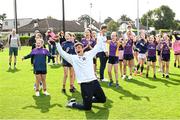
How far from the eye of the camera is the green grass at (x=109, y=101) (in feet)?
29.2

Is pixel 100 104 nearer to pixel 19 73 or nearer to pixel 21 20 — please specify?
pixel 19 73

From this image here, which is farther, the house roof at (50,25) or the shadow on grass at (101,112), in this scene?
the house roof at (50,25)

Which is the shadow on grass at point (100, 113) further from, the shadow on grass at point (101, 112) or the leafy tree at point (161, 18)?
the leafy tree at point (161, 18)

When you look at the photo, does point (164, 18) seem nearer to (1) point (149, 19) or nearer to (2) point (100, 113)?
(1) point (149, 19)

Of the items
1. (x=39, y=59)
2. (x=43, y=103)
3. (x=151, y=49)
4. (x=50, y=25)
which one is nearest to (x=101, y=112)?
(x=43, y=103)

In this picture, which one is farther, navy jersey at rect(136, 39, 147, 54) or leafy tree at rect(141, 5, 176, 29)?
leafy tree at rect(141, 5, 176, 29)

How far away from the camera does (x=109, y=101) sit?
34.5 feet

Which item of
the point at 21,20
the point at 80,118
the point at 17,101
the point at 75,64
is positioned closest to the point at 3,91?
the point at 17,101

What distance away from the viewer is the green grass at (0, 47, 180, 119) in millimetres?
8891

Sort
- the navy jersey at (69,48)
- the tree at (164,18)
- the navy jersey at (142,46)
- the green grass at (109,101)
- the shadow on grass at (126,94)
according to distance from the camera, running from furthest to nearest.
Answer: the tree at (164,18) < the navy jersey at (142,46) < the navy jersey at (69,48) < the shadow on grass at (126,94) < the green grass at (109,101)

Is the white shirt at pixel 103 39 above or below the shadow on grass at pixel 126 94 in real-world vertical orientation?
above

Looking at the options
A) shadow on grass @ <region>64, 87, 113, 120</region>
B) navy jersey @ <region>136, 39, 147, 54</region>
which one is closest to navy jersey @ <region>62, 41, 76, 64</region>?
shadow on grass @ <region>64, 87, 113, 120</region>

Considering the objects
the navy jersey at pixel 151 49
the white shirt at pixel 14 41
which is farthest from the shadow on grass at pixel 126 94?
the white shirt at pixel 14 41

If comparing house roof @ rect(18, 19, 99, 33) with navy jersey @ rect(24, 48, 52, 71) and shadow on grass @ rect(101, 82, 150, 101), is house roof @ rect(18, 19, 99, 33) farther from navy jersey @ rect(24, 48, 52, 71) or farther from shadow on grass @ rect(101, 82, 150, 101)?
navy jersey @ rect(24, 48, 52, 71)
